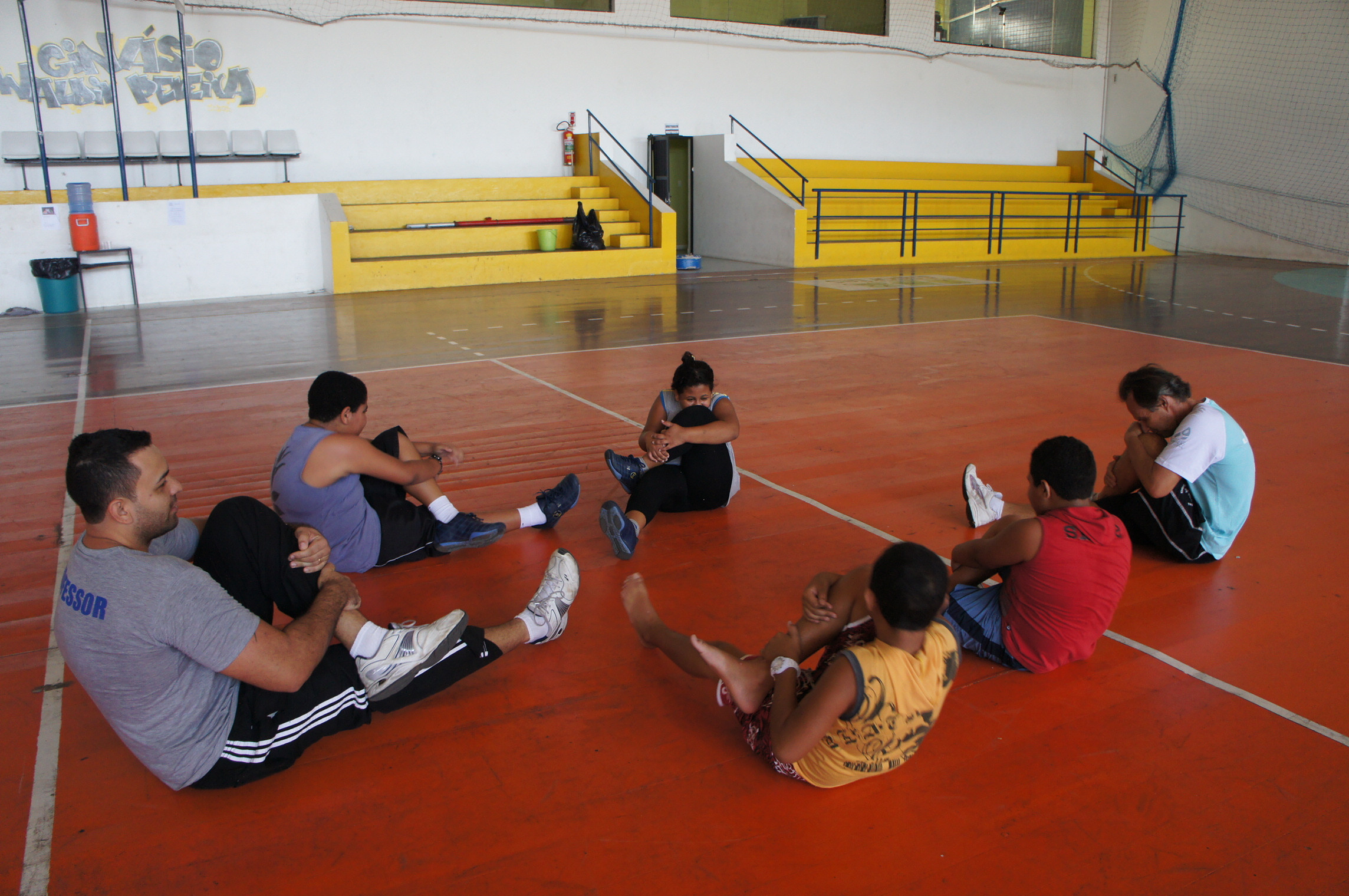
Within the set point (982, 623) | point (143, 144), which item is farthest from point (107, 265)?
point (982, 623)

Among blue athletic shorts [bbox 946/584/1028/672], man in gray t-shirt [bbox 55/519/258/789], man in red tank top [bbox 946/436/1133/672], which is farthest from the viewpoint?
blue athletic shorts [bbox 946/584/1028/672]

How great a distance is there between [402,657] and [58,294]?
38.5ft

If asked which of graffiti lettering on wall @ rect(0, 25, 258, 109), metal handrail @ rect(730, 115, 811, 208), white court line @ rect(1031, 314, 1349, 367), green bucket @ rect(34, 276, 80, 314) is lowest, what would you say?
white court line @ rect(1031, 314, 1349, 367)

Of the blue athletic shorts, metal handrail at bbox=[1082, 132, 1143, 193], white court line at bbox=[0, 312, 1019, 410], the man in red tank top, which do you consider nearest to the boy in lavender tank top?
the blue athletic shorts

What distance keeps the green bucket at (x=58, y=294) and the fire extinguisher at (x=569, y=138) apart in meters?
7.92

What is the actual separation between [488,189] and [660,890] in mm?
14844

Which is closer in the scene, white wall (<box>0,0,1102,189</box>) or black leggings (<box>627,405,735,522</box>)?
black leggings (<box>627,405,735,522</box>)

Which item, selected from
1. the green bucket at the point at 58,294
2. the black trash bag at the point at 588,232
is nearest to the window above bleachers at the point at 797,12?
the black trash bag at the point at 588,232

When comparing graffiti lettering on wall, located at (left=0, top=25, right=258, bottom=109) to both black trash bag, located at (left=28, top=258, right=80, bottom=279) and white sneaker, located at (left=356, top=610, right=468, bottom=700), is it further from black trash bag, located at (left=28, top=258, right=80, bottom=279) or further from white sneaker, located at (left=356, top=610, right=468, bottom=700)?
white sneaker, located at (left=356, top=610, right=468, bottom=700)

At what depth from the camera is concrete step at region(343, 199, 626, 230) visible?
A: 569 inches

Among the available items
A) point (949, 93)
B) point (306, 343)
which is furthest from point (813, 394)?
point (949, 93)

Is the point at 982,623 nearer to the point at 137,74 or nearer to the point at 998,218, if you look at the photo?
the point at 137,74

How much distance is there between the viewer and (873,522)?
4016mm

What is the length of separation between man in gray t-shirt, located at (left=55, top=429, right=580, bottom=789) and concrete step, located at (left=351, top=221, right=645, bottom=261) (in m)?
12.2
